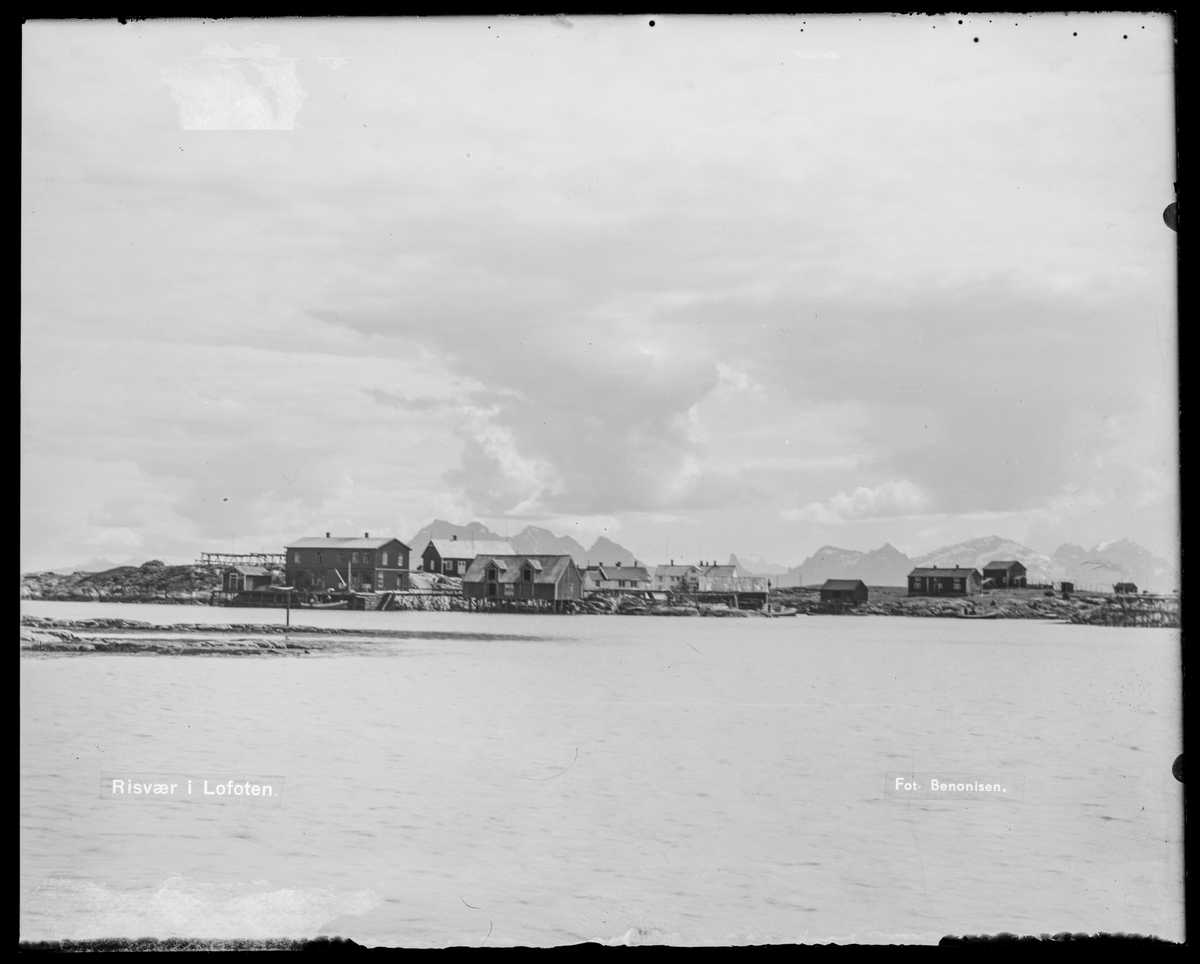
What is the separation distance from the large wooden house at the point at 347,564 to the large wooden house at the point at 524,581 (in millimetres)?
453

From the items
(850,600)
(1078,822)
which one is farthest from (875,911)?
(850,600)

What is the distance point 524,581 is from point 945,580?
104 inches

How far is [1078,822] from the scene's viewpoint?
528 centimetres

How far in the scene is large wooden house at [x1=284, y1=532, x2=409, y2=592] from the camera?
18.9 feet

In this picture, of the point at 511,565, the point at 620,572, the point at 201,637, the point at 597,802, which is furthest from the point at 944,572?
the point at 201,637

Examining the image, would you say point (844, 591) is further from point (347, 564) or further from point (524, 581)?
point (347, 564)

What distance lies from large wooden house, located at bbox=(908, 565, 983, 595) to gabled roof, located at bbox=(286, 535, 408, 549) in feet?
10.5

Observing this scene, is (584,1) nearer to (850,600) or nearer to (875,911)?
(850,600)

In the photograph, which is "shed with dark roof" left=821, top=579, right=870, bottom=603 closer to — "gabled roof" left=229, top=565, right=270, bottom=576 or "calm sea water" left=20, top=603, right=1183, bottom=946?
"calm sea water" left=20, top=603, right=1183, bottom=946

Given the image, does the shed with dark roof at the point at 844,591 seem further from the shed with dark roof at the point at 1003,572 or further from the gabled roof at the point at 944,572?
the shed with dark roof at the point at 1003,572

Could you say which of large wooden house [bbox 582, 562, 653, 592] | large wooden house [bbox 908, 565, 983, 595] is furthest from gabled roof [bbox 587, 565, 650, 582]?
large wooden house [bbox 908, 565, 983, 595]

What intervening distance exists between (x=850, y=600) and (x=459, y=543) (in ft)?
8.13

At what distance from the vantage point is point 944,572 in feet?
20.0
